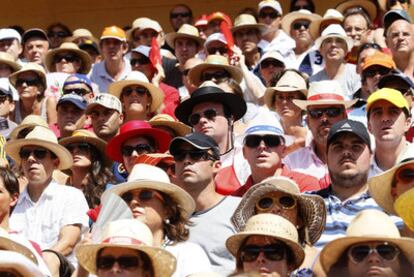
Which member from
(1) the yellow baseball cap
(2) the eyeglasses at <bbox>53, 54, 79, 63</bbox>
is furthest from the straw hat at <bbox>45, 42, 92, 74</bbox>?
(1) the yellow baseball cap

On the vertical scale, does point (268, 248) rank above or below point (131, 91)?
below

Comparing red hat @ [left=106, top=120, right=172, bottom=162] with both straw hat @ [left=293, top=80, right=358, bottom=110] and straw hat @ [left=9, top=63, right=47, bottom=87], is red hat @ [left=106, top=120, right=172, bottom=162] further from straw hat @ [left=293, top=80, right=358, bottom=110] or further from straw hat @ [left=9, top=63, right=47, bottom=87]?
straw hat @ [left=9, top=63, right=47, bottom=87]

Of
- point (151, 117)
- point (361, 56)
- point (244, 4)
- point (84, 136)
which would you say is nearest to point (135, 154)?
point (84, 136)

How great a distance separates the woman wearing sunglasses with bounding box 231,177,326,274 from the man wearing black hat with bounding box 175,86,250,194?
5.91 feet

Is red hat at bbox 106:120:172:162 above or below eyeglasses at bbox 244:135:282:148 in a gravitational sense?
above

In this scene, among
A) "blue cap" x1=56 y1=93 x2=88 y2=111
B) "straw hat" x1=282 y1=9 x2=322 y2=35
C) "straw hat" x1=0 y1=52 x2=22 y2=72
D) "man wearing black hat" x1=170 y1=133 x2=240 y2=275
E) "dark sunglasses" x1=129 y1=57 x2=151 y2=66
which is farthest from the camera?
"straw hat" x1=282 y1=9 x2=322 y2=35

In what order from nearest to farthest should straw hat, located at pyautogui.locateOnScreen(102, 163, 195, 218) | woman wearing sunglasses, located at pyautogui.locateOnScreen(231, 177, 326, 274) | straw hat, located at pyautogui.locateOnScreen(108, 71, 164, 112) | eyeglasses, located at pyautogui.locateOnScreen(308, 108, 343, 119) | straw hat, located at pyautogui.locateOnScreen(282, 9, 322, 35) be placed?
1. woman wearing sunglasses, located at pyautogui.locateOnScreen(231, 177, 326, 274)
2. straw hat, located at pyautogui.locateOnScreen(102, 163, 195, 218)
3. eyeglasses, located at pyautogui.locateOnScreen(308, 108, 343, 119)
4. straw hat, located at pyautogui.locateOnScreen(108, 71, 164, 112)
5. straw hat, located at pyautogui.locateOnScreen(282, 9, 322, 35)

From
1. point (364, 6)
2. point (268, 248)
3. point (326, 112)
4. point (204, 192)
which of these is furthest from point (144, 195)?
point (364, 6)

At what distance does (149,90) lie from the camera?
1298 centimetres

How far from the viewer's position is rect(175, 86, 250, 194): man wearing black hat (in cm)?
1102

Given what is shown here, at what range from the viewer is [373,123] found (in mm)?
10391

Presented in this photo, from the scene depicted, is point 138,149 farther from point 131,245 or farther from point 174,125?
point 131,245

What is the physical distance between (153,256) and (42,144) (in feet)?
11.3

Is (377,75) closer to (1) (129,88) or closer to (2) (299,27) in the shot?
(1) (129,88)
